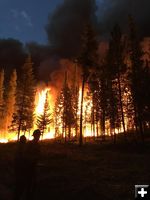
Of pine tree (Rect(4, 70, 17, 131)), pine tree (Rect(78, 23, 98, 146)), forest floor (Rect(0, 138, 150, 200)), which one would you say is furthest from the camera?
pine tree (Rect(4, 70, 17, 131))

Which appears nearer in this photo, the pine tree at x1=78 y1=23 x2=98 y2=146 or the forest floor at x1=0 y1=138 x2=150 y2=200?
the forest floor at x1=0 y1=138 x2=150 y2=200

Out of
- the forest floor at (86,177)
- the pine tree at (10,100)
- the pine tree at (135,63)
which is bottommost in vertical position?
the forest floor at (86,177)

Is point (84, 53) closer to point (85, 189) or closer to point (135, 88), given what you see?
point (135, 88)

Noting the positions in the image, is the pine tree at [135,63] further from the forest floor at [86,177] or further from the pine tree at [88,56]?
the forest floor at [86,177]

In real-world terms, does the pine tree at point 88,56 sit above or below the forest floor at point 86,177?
above

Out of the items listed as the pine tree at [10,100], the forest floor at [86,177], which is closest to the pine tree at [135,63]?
the forest floor at [86,177]

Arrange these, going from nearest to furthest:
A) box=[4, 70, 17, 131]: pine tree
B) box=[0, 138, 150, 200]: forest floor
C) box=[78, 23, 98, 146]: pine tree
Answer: box=[0, 138, 150, 200]: forest floor → box=[78, 23, 98, 146]: pine tree → box=[4, 70, 17, 131]: pine tree

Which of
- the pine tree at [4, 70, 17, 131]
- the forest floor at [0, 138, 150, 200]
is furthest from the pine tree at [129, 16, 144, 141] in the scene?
the pine tree at [4, 70, 17, 131]

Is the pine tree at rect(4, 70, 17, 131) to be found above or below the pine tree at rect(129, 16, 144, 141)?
above

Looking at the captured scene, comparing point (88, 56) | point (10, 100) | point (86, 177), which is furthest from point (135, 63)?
point (10, 100)

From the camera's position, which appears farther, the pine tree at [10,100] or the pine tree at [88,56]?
the pine tree at [10,100]

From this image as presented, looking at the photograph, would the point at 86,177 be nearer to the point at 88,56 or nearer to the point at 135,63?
the point at 88,56

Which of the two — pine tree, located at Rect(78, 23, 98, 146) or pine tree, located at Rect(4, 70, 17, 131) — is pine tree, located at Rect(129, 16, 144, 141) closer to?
pine tree, located at Rect(78, 23, 98, 146)

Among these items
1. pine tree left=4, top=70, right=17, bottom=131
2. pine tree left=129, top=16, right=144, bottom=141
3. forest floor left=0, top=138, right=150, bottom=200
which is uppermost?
pine tree left=4, top=70, right=17, bottom=131
